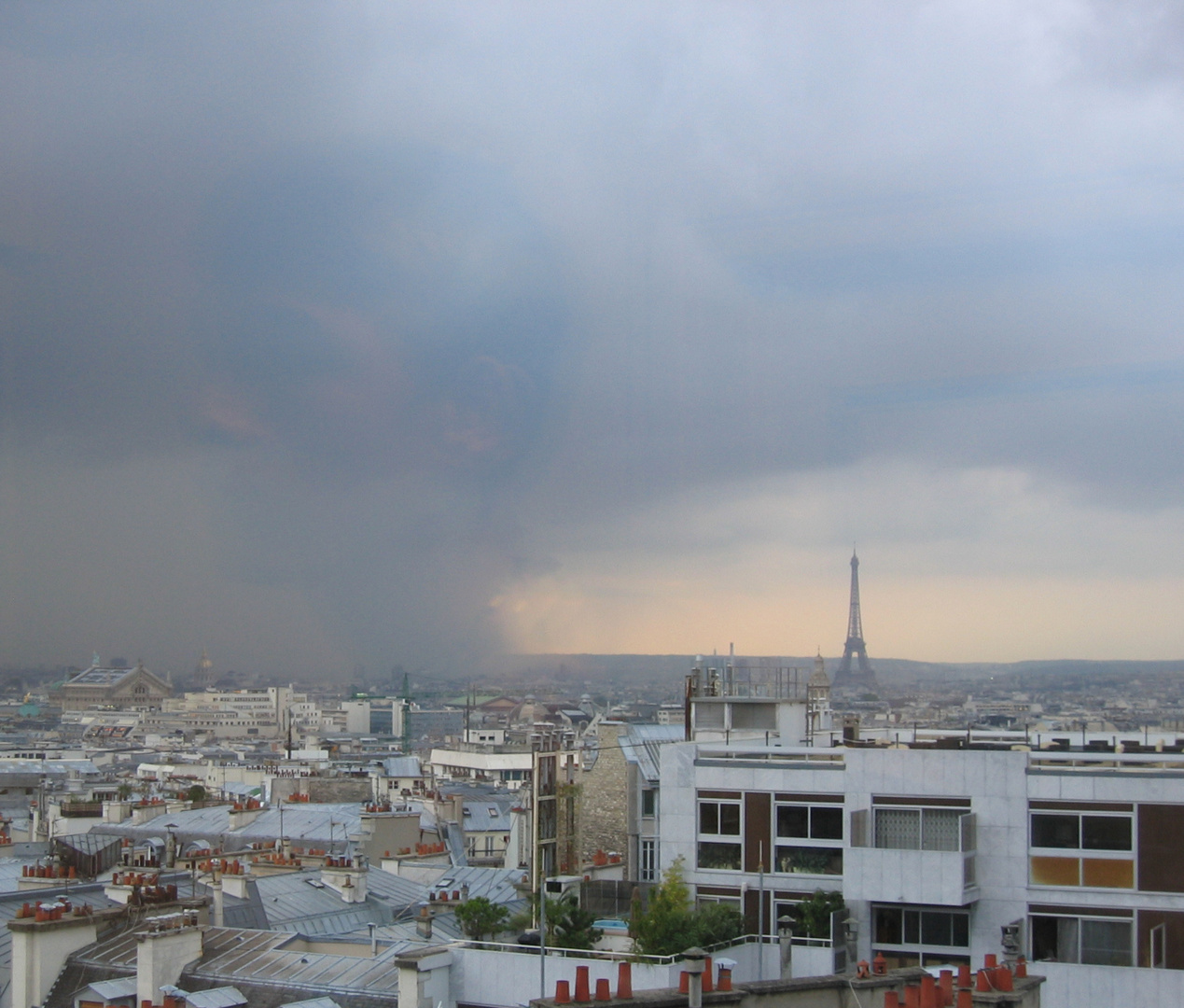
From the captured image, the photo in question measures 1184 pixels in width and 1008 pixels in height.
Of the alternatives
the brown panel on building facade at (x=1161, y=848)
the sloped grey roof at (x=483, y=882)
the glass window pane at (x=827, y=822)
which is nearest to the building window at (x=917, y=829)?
the glass window pane at (x=827, y=822)

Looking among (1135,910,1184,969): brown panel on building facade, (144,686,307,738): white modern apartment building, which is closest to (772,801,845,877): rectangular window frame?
(1135,910,1184,969): brown panel on building facade

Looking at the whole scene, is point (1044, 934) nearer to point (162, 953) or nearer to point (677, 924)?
point (677, 924)

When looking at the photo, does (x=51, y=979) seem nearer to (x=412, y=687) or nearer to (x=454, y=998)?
(x=454, y=998)

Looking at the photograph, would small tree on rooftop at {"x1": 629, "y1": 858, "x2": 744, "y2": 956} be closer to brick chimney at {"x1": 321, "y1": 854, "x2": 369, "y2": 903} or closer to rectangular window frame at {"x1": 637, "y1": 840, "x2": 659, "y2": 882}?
rectangular window frame at {"x1": 637, "y1": 840, "x2": 659, "y2": 882}

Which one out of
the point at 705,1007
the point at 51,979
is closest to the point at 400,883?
the point at 51,979

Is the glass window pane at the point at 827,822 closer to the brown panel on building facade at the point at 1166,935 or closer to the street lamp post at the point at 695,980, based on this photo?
the brown panel on building facade at the point at 1166,935
